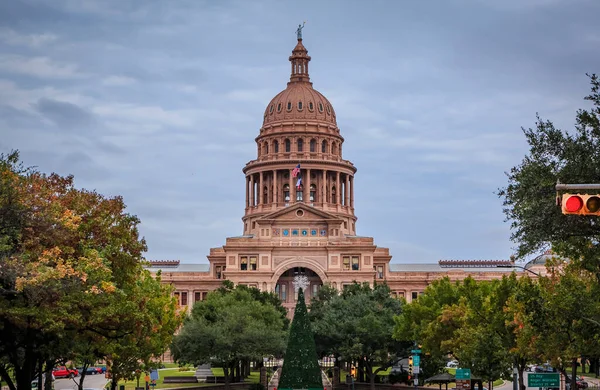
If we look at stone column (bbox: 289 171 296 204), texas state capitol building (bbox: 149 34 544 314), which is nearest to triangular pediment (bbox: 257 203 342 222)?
texas state capitol building (bbox: 149 34 544 314)

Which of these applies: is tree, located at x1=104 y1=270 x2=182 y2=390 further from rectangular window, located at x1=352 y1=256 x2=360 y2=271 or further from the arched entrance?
the arched entrance

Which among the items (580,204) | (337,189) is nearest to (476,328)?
(580,204)

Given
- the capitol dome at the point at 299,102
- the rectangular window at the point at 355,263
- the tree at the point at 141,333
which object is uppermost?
the capitol dome at the point at 299,102

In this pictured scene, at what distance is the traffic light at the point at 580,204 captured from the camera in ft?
64.7

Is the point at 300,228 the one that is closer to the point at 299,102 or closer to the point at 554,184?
the point at 299,102

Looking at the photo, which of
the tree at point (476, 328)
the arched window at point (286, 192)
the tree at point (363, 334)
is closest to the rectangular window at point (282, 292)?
the arched window at point (286, 192)

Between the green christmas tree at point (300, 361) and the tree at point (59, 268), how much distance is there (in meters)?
18.4

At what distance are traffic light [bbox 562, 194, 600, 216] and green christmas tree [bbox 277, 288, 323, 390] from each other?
4632 cm

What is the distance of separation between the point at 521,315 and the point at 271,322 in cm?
4757

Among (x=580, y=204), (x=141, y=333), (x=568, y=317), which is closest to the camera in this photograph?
(x=580, y=204)

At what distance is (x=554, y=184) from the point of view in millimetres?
40031

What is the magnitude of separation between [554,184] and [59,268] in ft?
64.5

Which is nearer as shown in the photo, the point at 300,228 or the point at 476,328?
the point at 476,328

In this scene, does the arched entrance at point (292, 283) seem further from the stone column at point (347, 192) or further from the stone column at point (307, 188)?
the stone column at point (347, 192)
